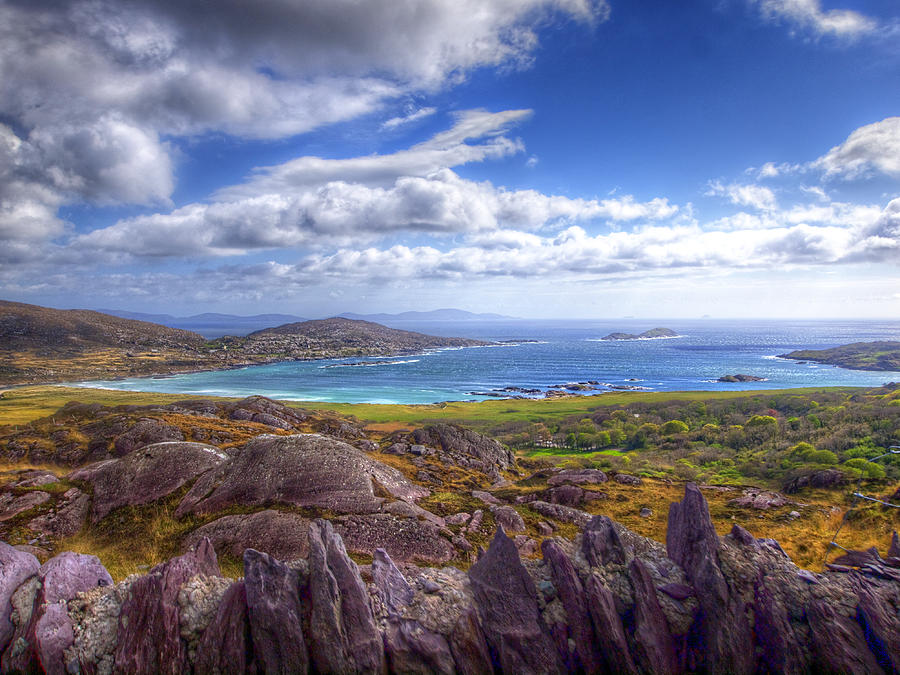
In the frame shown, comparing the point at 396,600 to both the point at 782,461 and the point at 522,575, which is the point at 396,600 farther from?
the point at 782,461

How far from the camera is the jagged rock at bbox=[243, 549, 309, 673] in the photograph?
963 cm

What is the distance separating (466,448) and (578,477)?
10537mm

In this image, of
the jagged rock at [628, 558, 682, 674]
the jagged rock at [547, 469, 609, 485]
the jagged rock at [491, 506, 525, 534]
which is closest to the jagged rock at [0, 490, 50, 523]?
the jagged rock at [491, 506, 525, 534]

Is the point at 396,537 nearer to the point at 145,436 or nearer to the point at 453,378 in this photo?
the point at 145,436

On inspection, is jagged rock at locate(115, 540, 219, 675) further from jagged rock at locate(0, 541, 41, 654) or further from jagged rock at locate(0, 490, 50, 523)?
jagged rock at locate(0, 490, 50, 523)

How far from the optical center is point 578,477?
30609 mm

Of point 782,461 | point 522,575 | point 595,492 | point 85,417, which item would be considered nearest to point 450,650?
point 522,575

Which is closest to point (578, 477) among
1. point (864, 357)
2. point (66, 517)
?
point (66, 517)

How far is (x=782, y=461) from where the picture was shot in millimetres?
40500

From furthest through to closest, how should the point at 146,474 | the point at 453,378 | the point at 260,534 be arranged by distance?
the point at 453,378 → the point at 146,474 → the point at 260,534

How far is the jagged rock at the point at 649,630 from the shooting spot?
10.1 meters

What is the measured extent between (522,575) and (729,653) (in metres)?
4.97

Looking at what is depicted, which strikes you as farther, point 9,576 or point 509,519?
point 509,519

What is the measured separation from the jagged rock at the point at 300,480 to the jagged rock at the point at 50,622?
6.82 meters
